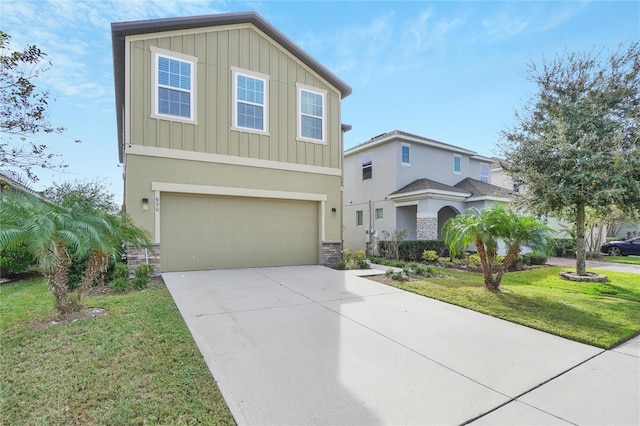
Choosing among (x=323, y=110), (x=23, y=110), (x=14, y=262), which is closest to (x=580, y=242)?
(x=323, y=110)

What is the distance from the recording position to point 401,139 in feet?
56.4

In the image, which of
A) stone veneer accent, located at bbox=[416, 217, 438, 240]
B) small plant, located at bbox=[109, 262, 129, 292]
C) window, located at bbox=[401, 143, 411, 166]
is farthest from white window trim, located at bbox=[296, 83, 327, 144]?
stone veneer accent, located at bbox=[416, 217, 438, 240]

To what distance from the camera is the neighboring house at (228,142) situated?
886 cm

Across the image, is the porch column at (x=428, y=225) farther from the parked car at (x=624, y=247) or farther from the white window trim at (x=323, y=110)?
the parked car at (x=624, y=247)

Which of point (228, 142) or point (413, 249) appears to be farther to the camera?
point (413, 249)

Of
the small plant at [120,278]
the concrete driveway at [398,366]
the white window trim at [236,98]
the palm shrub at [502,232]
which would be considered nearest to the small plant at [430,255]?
the palm shrub at [502,232]

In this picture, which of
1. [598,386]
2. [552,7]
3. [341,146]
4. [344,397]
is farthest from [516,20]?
[344,397]

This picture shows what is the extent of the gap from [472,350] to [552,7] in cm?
1019

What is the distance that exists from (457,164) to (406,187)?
4.77 meters

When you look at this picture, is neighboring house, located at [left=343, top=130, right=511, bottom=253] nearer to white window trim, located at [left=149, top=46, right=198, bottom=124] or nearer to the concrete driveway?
white window trim, located at [left=149, top=46, right=198, bottom=124]

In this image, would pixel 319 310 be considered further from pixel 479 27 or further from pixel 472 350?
pixel 479 27

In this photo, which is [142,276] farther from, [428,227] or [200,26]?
[428,227]

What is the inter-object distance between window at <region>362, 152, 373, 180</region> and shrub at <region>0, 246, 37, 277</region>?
1520cm

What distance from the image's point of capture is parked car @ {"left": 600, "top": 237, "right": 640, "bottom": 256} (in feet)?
64.6
